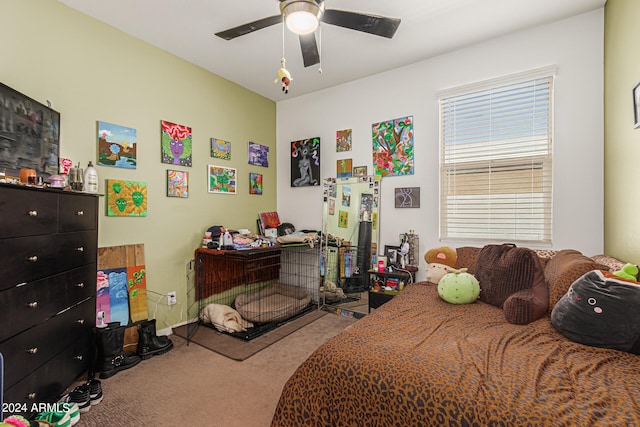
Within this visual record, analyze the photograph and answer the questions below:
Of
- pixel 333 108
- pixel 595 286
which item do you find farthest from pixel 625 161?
pixel 333 108

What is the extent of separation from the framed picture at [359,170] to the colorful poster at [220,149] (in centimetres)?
154

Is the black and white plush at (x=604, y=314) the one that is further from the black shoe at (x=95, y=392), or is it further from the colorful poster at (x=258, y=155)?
the colorful poster at (x=258, y=155)

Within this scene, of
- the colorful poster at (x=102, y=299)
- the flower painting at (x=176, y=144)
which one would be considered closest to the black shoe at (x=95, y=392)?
the colorful poster at (x=102, y=299)

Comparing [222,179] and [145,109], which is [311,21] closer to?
[145,109]

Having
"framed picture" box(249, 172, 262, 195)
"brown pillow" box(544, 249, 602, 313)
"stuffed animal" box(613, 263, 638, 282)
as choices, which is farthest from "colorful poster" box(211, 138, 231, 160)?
"stuffed animal" box(613, 263, 638, 282)

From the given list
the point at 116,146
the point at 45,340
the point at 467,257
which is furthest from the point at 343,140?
the point at 45,340

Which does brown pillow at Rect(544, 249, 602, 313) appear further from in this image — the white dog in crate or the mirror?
the white dog in crate

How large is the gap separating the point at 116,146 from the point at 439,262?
3057 millimetres

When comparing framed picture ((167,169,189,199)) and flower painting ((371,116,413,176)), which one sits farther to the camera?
flower painting ((371,116,413,176))

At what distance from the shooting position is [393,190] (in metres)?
3.26

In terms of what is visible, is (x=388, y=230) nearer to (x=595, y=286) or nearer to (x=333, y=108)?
(x=333, y=108)

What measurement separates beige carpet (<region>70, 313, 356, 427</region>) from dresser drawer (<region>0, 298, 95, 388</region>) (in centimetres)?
41

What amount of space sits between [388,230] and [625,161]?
193 cm

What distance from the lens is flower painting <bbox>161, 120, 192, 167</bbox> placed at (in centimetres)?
287
